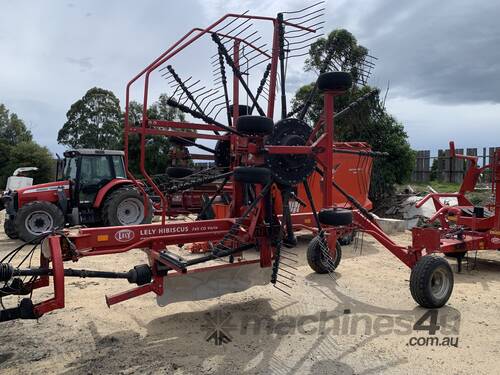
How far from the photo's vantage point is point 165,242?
4.41m

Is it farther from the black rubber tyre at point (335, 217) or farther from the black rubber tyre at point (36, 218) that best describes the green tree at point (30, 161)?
the black rubber tyre at point (335, 217)

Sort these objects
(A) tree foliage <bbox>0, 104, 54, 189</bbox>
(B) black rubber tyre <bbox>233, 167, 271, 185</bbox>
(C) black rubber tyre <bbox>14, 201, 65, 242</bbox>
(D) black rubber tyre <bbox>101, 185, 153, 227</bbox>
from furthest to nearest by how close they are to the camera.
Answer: (A) tree foliage <bbox>0, 104, 54, 189</bbox> → (D) black rubber tyre <bbox>101, 185, 153, 227</bbox> → (C) black rubber tyre <bbox>14, 201, 65, 242</bbox> → (B) black rubber tyre <bbox>233, 167, 271, 185</bbox>

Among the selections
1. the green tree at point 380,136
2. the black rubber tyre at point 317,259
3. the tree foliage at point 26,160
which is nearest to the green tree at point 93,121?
the tree foliage at point 26,160

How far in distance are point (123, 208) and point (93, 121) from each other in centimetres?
2174

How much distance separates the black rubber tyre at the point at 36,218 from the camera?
9.36 m

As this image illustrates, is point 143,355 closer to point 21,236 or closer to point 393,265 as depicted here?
point 393,265

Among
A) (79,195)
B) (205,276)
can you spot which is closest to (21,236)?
(79,195)

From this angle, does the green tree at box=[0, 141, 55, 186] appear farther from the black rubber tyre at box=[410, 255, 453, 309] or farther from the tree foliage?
the black rubber tyre at box=[410, 255, 453, 309]

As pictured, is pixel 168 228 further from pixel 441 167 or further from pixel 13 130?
pixel 13 130

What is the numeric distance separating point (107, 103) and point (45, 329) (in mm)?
27747

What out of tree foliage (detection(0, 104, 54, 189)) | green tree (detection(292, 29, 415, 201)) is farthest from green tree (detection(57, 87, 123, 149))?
green tree (detection(292, 29, 415, 201))

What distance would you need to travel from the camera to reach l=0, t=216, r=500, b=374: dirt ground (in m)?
3.81

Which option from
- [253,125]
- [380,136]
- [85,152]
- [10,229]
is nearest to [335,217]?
[253,125]

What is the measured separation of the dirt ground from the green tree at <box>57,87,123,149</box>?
2460 cm
